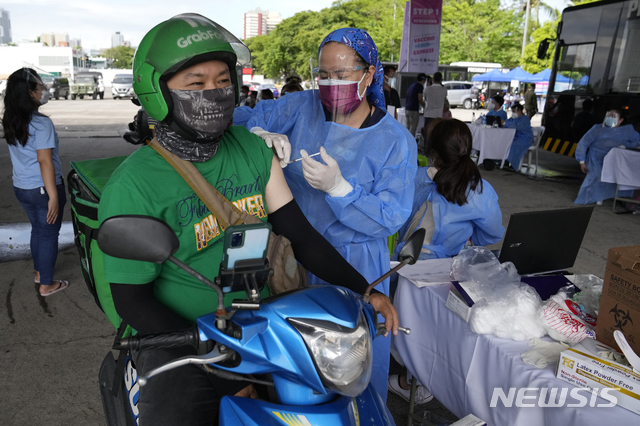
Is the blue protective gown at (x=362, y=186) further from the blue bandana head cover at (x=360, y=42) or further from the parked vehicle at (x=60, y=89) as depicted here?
the parked vehicle at (x=60, y=89)

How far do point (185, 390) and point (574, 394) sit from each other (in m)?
1.14

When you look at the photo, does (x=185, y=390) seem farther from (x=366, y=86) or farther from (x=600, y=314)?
(x=366, y=86)

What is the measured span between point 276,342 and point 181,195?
0.55 meters

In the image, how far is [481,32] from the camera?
3634 centimetres

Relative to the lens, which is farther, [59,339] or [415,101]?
[415,101]

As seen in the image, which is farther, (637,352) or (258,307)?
(637,352)

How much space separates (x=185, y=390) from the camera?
1273 millimetres

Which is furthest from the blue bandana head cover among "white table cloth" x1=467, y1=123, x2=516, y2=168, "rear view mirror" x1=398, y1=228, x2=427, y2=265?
"white table cloth" x1=467, y1=123, x2=516, y2=168

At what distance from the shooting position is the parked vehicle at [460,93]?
29.2 metres

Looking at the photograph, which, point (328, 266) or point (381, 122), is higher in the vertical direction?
point (381, 122)

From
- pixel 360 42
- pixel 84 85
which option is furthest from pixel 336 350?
pixel 84 85

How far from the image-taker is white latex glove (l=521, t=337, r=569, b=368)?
1.66 metres

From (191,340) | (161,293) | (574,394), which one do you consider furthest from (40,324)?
(574,394)

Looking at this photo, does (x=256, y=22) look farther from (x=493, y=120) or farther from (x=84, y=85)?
(x=493, y=120)
